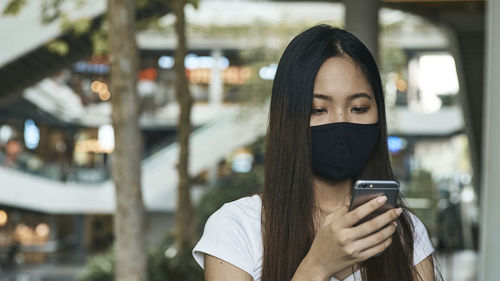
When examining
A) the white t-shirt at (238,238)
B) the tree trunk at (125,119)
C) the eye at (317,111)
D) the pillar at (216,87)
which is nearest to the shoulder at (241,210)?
the white t-shirt at (238,238)

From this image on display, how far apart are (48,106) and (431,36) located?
14500mm

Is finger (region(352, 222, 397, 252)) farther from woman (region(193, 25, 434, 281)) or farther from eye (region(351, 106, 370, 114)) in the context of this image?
eye (region(351, 106, 370, 114))

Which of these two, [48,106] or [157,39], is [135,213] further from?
[157,39]

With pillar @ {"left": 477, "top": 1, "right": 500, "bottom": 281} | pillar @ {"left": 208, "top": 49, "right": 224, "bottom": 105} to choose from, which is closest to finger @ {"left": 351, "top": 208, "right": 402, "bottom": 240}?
pillar @ {"left": 477, "top": 1, "right": 500, "bottom": 281}

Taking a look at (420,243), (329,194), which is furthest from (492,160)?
(329,194)

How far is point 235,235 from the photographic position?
6.34 feet

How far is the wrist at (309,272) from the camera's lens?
1758 mm

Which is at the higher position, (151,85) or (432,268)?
(432,268)

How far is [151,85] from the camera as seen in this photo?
34.6 metres

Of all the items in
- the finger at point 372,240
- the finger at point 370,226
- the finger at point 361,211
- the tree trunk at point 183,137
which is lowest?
the tree trunk at point 183,137

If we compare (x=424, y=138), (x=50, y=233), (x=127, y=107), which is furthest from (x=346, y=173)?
(x=424, y=138)

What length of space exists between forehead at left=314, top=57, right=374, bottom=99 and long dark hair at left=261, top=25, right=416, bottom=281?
0.01 metres

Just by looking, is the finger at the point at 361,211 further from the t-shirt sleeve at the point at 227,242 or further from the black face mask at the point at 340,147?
the t-shirt sleeve at the point at 227,242

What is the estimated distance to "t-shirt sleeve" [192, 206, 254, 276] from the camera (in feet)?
6.22
